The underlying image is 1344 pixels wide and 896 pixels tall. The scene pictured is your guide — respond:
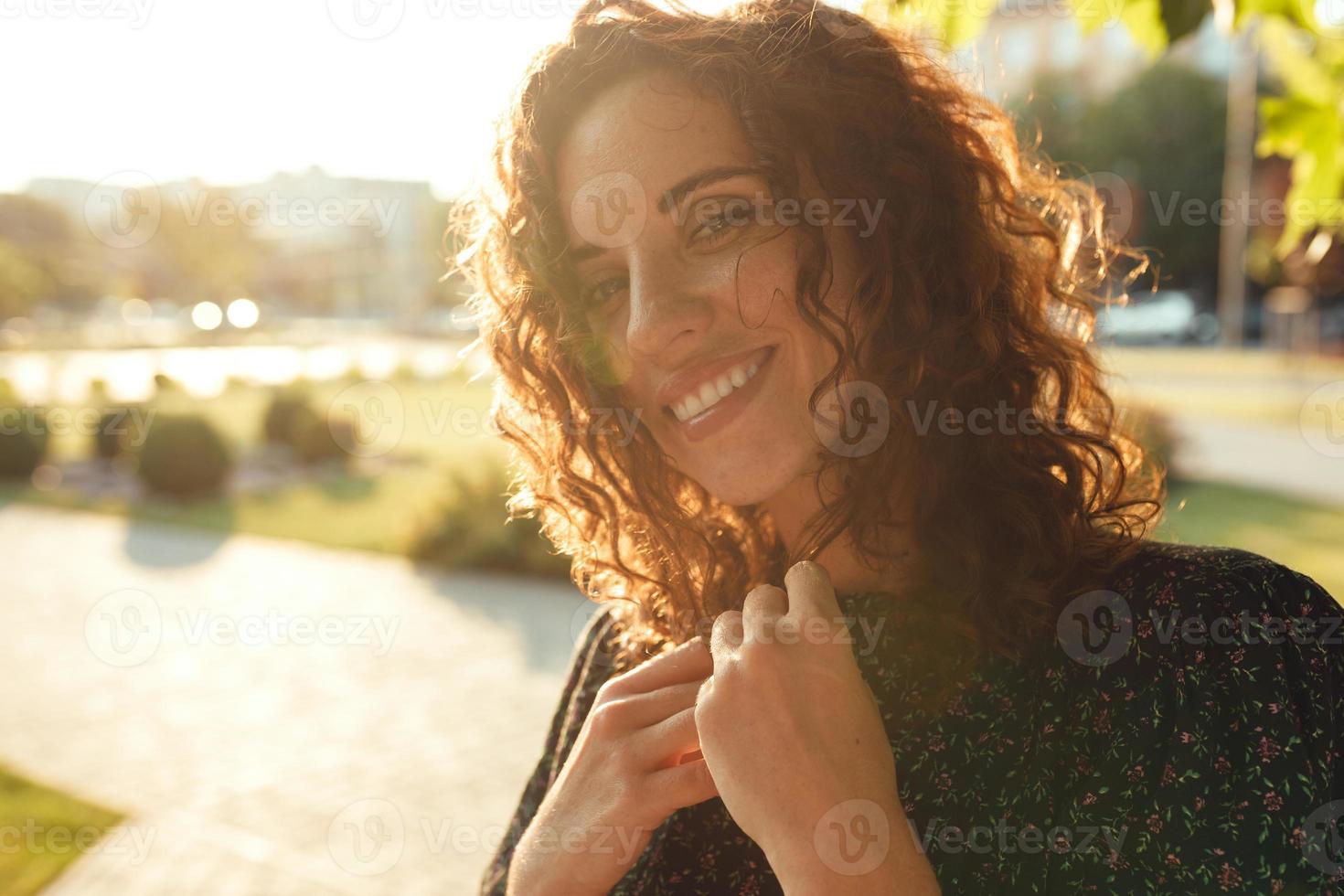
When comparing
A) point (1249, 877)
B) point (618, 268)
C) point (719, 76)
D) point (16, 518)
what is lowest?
point (16, 518)

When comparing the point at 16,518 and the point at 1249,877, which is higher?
the point at 1249,877

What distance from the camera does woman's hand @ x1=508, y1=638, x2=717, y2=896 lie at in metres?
1.45

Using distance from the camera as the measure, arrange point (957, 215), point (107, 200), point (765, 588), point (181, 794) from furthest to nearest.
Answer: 1. point (107, 200)
2. point (181, 794)
3. point (957, 215)
4. point (765, 588)

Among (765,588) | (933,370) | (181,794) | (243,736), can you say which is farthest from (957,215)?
(243,736)

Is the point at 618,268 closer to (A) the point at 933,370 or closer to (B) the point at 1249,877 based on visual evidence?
(A) the point at 933,370

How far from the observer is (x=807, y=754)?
1.27 meters

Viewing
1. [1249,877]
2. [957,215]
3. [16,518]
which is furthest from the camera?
[16,518]

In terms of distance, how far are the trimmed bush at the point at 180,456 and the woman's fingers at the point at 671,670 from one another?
1340 centimetres

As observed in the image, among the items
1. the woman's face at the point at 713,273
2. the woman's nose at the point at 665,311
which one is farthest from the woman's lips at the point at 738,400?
the woman's nose at the point at 665,311

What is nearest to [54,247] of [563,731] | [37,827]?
[37,827]

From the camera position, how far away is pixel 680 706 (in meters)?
1.49

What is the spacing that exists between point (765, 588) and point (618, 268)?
61 cm

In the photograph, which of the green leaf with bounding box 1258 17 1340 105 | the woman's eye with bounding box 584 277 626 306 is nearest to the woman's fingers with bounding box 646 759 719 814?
the woman's eye with bounding box 584 277 626 306

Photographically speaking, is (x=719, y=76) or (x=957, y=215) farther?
(x=957, y=215)
